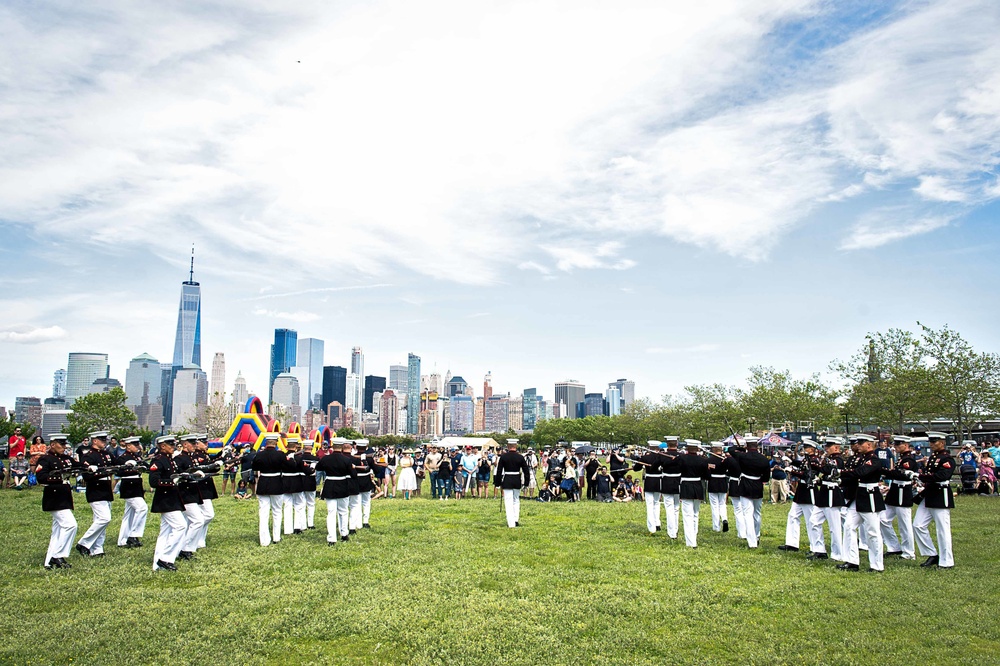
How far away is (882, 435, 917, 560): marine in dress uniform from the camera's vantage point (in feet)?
40.4

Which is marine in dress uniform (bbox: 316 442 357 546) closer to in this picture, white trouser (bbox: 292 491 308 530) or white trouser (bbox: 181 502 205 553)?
white trouser (bbox: 292 491 308 530)

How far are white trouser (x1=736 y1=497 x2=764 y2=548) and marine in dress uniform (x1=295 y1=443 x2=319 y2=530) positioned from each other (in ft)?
32.0

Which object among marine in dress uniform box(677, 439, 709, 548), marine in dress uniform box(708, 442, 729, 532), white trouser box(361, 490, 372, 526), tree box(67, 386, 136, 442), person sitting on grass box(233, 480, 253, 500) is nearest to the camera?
marine in dress uniform box(677, 439, 709, 548)

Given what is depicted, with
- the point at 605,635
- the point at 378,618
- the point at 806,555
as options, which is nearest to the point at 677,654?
the point at 605,635

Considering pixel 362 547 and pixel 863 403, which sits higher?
pixel 863 403

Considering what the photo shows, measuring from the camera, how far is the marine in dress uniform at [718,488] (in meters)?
15.0

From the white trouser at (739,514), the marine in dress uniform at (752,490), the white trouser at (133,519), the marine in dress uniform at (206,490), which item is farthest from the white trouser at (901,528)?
the white trouser at (133,519)

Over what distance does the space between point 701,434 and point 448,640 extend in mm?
59915

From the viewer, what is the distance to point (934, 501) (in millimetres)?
11812

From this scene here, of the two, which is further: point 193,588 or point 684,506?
point 684,506

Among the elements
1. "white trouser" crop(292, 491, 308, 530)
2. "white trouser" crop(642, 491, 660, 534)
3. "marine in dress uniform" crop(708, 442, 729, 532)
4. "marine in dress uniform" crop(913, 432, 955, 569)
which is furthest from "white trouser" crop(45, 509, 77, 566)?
"marine in dress uniform" crop(913, 432, 955, 569)

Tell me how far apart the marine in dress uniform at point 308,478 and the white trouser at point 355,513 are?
3.28ft

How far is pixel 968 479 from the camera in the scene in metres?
24.5

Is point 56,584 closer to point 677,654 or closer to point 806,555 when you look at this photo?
point 677,654
